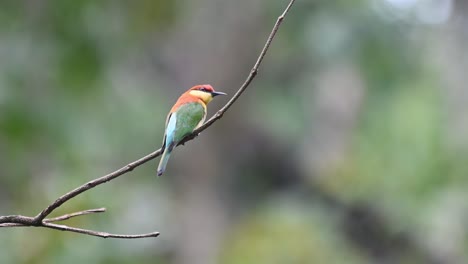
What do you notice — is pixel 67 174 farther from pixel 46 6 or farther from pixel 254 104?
pixel 254 104

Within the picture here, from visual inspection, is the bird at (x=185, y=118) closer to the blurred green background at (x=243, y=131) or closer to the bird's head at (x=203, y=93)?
the bird's head at (x=203, y=93)

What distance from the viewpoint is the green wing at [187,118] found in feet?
7.57

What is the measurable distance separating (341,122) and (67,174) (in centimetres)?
887

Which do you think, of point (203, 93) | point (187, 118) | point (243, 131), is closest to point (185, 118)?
point (187, 118)

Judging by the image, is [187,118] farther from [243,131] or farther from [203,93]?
[243,131]

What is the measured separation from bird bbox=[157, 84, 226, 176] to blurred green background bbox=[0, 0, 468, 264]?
11.1 feet

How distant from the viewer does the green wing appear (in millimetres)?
2307

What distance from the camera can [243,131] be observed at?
38.5 feet

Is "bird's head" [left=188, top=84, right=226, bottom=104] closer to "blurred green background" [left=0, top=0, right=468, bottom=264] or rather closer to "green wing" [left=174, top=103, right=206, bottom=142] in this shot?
"green wing" [left=174, top=103, right=206, bottom=142]

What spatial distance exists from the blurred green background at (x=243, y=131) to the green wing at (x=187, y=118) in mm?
3519

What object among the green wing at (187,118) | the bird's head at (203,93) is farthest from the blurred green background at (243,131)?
the green wing at (187,118)

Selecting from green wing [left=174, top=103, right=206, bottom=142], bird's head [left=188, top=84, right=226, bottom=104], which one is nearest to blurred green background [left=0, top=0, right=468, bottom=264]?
bird's head [left=188, top=84, right=226, bottom=104]

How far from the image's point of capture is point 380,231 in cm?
1093

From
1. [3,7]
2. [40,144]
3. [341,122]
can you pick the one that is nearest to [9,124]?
[40,144]
